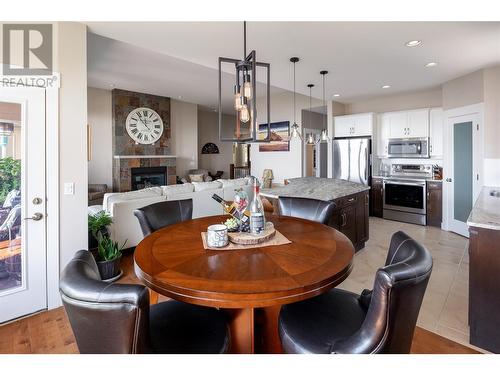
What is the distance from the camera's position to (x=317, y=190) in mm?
3502

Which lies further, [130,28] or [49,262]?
[130,28]

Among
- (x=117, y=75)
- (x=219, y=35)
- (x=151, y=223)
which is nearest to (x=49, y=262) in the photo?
(x=151, y=223)

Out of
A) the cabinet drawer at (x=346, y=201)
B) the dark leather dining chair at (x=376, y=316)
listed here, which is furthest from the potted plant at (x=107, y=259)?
the cabinet drawer at (x=346, y=201)

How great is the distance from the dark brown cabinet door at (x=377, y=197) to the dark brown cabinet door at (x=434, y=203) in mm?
870

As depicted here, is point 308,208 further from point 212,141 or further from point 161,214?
point 212,141

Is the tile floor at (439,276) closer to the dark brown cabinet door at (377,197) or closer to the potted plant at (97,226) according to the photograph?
the dark brown cabinet door at (377,197)

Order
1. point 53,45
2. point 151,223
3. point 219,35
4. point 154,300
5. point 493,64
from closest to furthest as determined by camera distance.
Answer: point 154,300, point 151,223, point 53,45, point 219,35, point 493,64

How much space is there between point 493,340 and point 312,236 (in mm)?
1457

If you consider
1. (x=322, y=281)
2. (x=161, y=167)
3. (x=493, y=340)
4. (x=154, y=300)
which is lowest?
(x=493, y=340)

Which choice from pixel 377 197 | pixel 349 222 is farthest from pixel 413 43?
pixel 377 197

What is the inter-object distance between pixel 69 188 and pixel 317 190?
2665 millimetres
